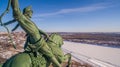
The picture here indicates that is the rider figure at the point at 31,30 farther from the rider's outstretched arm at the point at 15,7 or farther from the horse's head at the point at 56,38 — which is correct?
the horse's head at the point at 56,38

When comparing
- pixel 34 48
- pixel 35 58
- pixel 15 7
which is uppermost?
pixel 15 7

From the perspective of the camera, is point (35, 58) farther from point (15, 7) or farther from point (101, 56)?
point (101, 56)

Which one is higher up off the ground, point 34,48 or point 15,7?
point 15,7

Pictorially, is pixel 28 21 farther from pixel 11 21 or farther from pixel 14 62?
pixel 14 62

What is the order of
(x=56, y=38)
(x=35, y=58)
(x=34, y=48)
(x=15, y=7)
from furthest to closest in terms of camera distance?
1. (x=56, y=38)
2. (x=35, y=58)
3. (x=34, y=48)
4. (x=15, y=7)

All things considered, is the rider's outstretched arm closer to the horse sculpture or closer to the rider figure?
the rider figure

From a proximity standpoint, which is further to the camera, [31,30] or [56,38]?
[56,38]

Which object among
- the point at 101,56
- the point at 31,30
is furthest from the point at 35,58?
the point at 101,56

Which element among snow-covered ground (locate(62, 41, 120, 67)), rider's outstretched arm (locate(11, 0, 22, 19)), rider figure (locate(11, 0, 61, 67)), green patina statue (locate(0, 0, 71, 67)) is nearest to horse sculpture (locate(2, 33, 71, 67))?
green patina statue (locate(0, 0, 71, 67))
